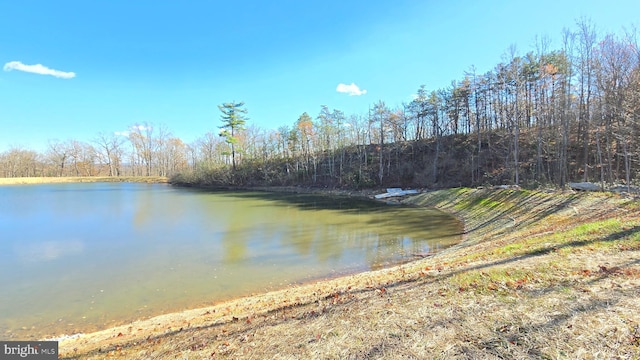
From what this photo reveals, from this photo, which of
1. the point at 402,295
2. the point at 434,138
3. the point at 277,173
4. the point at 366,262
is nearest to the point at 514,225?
the point at 366,262

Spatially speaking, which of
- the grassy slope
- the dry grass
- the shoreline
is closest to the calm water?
the grassy slope

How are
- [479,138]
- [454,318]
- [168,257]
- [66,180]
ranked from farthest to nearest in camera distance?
[66,180] → [479,138] → [168,257] → [454,318]

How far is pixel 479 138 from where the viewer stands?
3300cm

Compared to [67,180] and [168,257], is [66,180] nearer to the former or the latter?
[67,180]

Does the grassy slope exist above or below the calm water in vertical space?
→ above

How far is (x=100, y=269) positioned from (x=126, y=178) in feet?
258

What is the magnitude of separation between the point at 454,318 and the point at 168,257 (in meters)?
11.5

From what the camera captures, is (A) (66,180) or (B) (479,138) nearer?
(B) (479,138)

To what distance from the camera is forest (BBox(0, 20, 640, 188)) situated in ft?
57.3

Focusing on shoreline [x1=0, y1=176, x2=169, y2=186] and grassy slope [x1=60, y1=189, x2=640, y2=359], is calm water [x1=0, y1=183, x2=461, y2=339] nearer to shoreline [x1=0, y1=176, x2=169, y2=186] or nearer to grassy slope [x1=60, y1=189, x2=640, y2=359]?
grassy slope [x1=60, y1=189, x2=640, y2=359]

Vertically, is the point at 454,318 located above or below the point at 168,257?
above

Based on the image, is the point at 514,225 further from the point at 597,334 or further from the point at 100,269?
the point at 100,269

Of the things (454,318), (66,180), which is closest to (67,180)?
(66,180)

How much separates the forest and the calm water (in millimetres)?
10267
